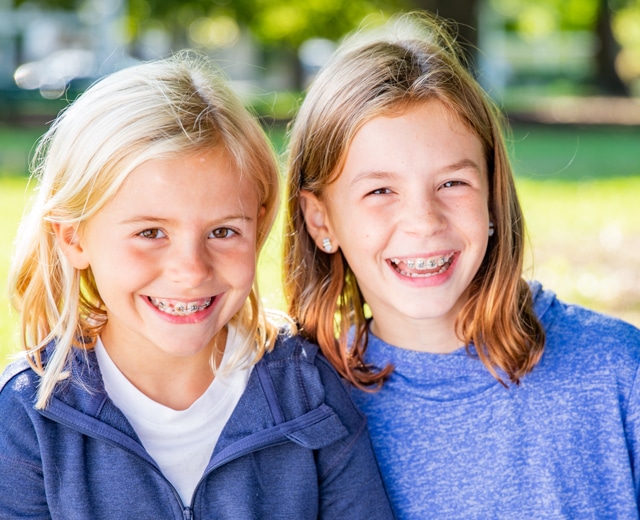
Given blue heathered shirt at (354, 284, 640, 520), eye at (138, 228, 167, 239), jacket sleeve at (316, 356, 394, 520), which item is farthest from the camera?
blue heathered shirt at (354, 284, 640, 520)

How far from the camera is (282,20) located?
3344 centimetres

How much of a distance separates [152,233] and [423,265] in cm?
77

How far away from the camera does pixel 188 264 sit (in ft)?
7.41

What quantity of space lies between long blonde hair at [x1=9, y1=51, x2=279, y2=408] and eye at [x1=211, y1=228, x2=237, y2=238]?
0.49ft

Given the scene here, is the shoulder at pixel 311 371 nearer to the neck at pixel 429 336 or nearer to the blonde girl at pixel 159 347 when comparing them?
the blonde girl at pixel 159 347

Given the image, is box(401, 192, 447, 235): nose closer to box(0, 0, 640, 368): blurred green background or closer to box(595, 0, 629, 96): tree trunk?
box(0, 0, 640, 368): blurred green background

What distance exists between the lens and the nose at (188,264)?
226 cm

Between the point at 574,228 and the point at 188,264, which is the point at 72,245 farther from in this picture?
the point at 574,228

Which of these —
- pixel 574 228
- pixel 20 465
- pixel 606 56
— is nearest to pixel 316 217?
pixel 20 465

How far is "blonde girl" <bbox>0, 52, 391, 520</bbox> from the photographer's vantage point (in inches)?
86.6

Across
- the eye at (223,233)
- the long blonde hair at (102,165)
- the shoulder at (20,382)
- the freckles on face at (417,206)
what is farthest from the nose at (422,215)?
the shoulder at (20,382)

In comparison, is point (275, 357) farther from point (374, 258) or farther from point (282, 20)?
point (282, 20)

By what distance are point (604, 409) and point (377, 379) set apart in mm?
644

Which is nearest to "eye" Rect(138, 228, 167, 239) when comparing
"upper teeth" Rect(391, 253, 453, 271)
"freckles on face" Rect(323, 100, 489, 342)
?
"freckles on face" Rect(323, 100, 489, 342)
